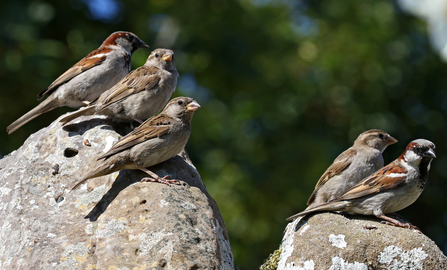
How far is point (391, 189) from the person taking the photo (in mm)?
3973

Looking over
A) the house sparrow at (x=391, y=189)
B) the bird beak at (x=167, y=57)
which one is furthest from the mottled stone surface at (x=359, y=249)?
the bird beak at (x=167, y=57)

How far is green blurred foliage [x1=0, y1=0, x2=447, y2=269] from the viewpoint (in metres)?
11.0

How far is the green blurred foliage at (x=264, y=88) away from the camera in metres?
11.0

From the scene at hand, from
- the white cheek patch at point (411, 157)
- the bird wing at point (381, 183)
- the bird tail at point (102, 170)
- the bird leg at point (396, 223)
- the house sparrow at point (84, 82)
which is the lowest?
the house sparrow at point (84, 82)

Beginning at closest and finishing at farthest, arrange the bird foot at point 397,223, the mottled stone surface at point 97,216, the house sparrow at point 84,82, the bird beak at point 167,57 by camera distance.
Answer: the mottled stone surface at point 97,216, the bird foot at point 397,223, the bird beak at point 167,57, the house sparrow at point 84,82

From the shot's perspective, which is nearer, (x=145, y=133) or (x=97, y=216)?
(x=97, y=216)

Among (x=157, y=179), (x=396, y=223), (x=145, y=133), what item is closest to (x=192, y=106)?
(x=145, y=133)

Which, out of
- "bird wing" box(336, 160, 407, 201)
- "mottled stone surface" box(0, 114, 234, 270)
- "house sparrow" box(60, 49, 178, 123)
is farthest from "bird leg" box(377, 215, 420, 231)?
"house sparrow" box(60, 49, 178, 123)

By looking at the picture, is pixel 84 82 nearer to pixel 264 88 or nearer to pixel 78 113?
pixel 78 113

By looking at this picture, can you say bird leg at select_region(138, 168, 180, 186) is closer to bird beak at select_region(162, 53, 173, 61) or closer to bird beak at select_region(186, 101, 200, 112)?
bird beak at select_region(186, 101, 200, 112)

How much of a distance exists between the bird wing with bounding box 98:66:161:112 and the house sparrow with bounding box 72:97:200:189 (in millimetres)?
598

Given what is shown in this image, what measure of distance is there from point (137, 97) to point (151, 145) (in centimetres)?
101

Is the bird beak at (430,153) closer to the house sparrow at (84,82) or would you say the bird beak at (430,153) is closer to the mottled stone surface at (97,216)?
the mottled stone surface at (97,216)

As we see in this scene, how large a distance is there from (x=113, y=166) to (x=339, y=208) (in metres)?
A: 1.79
